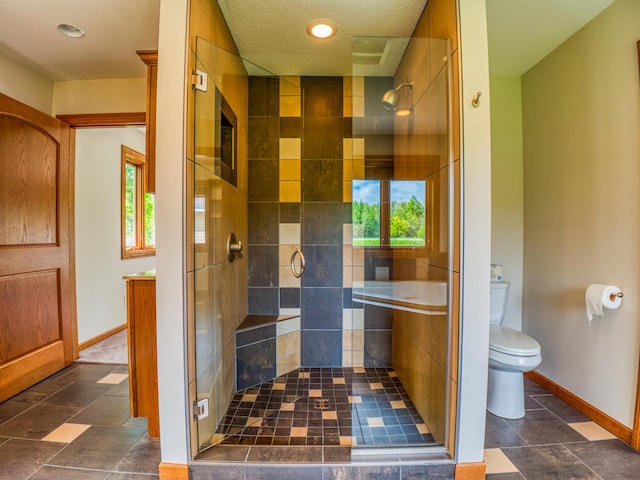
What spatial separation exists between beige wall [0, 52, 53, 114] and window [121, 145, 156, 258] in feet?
3.66

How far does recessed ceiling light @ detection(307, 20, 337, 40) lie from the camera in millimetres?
1839

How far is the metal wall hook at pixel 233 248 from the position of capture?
6.34 ft

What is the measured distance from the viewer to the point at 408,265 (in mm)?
1961

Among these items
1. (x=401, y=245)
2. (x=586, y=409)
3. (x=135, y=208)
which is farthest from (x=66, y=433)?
(x=586, y=409)

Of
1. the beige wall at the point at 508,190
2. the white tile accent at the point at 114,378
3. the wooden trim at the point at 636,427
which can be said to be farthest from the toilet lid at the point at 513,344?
the white tile accent at the point at 114,378

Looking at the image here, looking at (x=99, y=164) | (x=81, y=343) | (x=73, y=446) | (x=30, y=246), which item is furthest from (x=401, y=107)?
(x=81, y=343)

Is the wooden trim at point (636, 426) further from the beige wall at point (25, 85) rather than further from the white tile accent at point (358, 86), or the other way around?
the beige wall at point (25, 85)

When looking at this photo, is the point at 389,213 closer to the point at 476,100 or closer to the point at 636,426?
the point at 476,100

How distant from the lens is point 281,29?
1.90 meters

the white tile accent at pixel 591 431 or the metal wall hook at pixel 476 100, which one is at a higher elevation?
the metal wall hook at pixel 476 100

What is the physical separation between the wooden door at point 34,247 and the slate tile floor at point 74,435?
0.81ft

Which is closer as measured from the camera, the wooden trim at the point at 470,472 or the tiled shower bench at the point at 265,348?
the wooden trim at the point at 470,472

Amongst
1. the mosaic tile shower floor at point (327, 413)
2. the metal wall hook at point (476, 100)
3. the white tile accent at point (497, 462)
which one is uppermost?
the metal wall hook at point (476, 100)

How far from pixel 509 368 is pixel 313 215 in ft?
5.52
